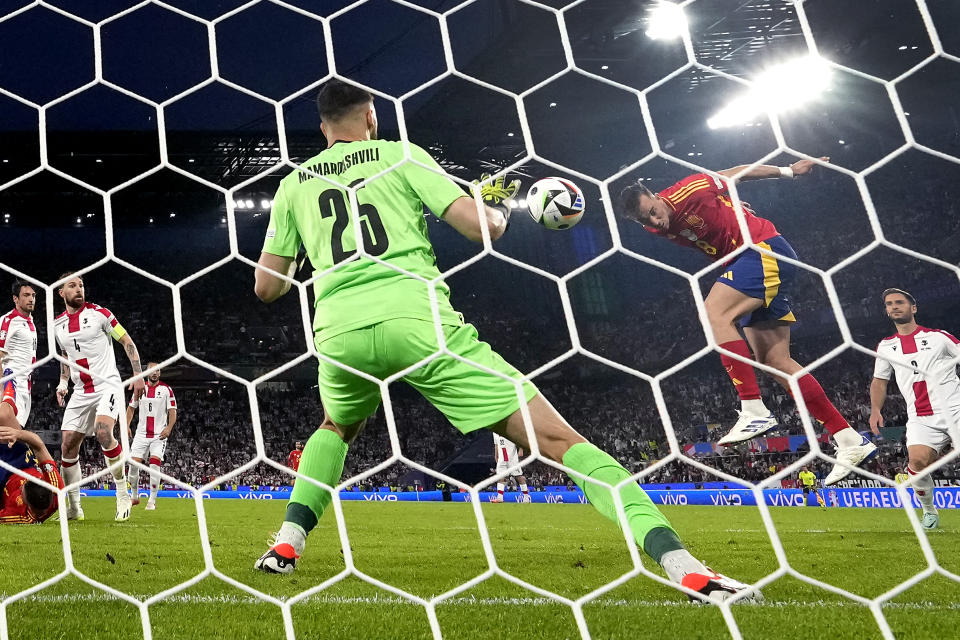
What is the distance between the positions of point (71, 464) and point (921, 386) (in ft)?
16.3

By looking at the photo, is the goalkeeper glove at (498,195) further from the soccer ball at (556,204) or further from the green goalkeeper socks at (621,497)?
the green goalkeeper socks at (621,497)

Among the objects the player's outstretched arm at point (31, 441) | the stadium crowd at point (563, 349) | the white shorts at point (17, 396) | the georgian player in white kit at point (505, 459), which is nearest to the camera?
the player's outstretched arm at point (31, 441)

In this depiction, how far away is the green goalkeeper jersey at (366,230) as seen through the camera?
193 cm

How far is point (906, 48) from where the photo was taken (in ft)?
34.5

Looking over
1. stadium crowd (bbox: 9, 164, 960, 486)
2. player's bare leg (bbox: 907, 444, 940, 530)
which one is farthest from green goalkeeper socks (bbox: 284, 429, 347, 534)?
stadium crowd (bbox: 9, 164, 960, 486)

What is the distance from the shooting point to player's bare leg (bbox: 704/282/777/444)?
9.82 feet

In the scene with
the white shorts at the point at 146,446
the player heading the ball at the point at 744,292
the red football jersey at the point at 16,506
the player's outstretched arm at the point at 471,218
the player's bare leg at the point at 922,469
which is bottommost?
the white shorts at the point at 146,446

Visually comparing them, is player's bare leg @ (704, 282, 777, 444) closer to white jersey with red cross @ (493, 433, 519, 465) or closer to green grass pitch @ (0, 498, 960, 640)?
green grass pitch @ (0, 498, 960, 640)

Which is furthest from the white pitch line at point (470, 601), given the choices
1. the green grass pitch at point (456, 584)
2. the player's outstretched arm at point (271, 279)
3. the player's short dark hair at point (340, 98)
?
the player's short dark hair at point (340, 98)

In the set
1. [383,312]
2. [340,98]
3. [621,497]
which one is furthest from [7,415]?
[621,497]

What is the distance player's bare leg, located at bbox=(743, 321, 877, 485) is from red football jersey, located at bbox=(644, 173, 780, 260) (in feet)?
1.46

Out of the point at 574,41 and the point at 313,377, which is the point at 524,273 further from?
the point at 574,41

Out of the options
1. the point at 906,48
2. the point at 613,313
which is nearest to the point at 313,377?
the point at 613,313

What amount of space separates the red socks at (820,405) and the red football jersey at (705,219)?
69cm
